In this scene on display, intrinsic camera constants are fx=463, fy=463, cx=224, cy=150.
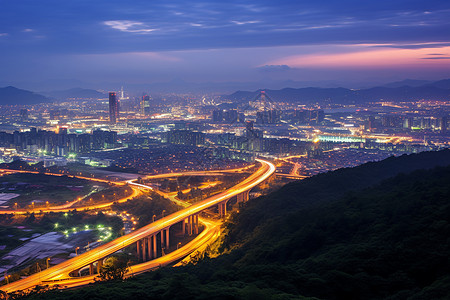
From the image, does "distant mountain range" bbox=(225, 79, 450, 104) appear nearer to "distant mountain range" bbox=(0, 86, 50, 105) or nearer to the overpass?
"distant mountain range" bbox=(0, 86, 50, 105)

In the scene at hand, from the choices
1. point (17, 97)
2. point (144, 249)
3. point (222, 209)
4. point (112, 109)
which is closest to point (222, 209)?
point (222, 209)

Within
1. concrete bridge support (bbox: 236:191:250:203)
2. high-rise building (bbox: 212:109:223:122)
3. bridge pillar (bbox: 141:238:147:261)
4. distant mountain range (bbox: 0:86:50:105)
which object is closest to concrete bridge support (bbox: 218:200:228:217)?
concrete bridge support (bbox: 236:191:250:203)

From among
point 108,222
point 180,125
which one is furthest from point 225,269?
point 180,125

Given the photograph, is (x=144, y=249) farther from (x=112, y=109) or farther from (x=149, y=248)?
(x=112, y=109)

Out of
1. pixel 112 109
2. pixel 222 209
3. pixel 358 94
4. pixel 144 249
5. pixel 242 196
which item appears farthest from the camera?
pixel 358 94

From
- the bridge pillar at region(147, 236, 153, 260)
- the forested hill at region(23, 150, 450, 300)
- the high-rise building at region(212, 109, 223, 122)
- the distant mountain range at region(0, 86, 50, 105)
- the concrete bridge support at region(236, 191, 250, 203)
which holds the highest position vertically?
the distant mountain range at region(0, 86, 50, 105)

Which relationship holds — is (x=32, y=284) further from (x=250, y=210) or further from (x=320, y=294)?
(x=250, y=210)
